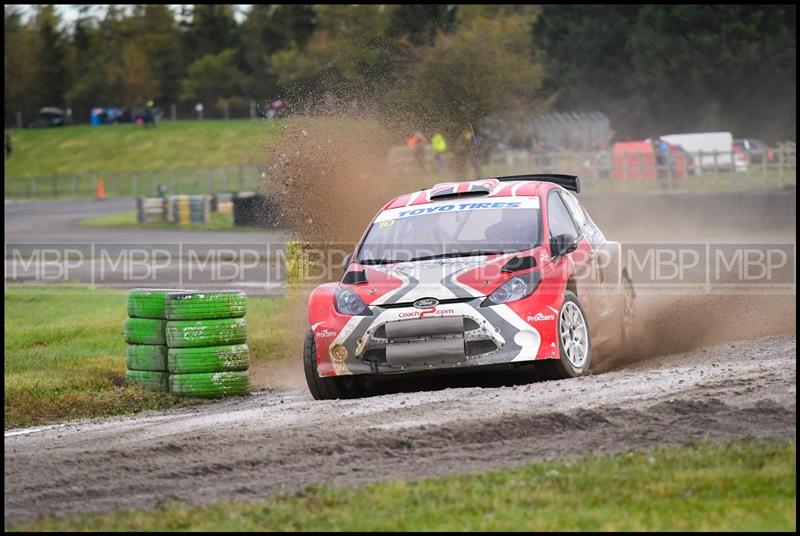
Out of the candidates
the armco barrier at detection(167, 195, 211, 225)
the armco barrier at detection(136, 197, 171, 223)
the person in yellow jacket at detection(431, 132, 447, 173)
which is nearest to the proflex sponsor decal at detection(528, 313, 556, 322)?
the person in yellow jacket at detection(431, 132, 447, 173)

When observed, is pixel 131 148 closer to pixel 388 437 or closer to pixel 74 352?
pixel 74 352

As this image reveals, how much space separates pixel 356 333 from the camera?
9.32 m

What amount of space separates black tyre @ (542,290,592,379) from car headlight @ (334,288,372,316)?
1.44m

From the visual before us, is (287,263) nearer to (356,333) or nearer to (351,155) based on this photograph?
(351,155)

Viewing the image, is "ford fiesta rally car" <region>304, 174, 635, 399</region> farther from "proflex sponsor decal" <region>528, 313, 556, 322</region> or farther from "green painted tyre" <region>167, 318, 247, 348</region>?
"green painted tyre" <region>167, 318, 247, 348</region>

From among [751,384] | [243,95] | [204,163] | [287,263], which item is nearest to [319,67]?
[287,263]

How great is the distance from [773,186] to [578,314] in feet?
80.5

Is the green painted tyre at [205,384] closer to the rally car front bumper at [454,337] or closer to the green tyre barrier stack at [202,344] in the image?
the green tyre barrier stack at [202,344]

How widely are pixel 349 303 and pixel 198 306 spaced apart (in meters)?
2.18

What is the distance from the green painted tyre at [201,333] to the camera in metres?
11.1

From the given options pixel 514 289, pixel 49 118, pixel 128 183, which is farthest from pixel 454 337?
pixel 49 118

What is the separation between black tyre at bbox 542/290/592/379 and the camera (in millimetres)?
9156

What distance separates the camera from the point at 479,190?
10.7 m

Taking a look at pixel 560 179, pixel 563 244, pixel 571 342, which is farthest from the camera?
pixel 560 179
